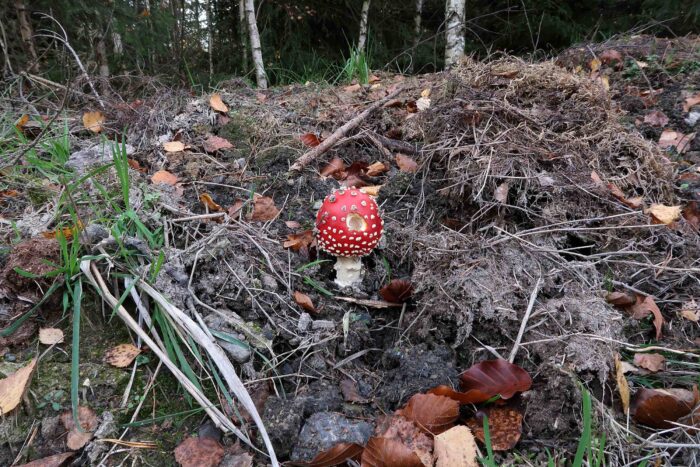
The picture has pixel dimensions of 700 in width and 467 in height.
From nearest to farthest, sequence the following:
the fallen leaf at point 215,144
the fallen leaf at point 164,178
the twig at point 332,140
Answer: the fallen leaf at point 164,178 < the twig at point 332,140 < the fallen leaf at point 215,144

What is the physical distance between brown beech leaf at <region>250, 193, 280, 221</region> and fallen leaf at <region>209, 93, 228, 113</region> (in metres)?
1.13

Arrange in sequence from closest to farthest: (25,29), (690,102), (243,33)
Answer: (690,102), (25,29), (243,33)

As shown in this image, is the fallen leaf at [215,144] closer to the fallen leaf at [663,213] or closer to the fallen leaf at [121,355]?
the fallen leaf at [121,355]

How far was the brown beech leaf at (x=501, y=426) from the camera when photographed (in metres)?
1.38

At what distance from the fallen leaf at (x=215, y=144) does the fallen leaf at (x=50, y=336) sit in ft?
4.86

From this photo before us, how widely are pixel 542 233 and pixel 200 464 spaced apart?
1.61 metres

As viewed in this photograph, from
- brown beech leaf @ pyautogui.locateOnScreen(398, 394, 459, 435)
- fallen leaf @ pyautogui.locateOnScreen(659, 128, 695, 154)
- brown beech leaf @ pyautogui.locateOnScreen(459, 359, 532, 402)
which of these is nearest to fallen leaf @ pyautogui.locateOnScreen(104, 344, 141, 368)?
brown beech leaf @ pyautogui.locateOnScreen(398, 394, 459, 435)

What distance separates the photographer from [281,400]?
1.53 metres

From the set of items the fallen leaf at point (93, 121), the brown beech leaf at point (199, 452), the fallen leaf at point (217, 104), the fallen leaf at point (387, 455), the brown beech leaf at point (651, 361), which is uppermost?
the fallen leaf at point (217, 104)

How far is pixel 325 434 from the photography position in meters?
1.42

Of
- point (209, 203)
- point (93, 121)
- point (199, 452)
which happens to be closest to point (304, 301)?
point (199, 452)

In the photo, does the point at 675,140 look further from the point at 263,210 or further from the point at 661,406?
the point at 263,210

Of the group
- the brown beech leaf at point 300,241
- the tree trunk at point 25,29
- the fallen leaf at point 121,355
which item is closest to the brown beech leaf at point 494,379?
the brown beech leaf at point 300,241

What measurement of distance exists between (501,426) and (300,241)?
47.5 inches
